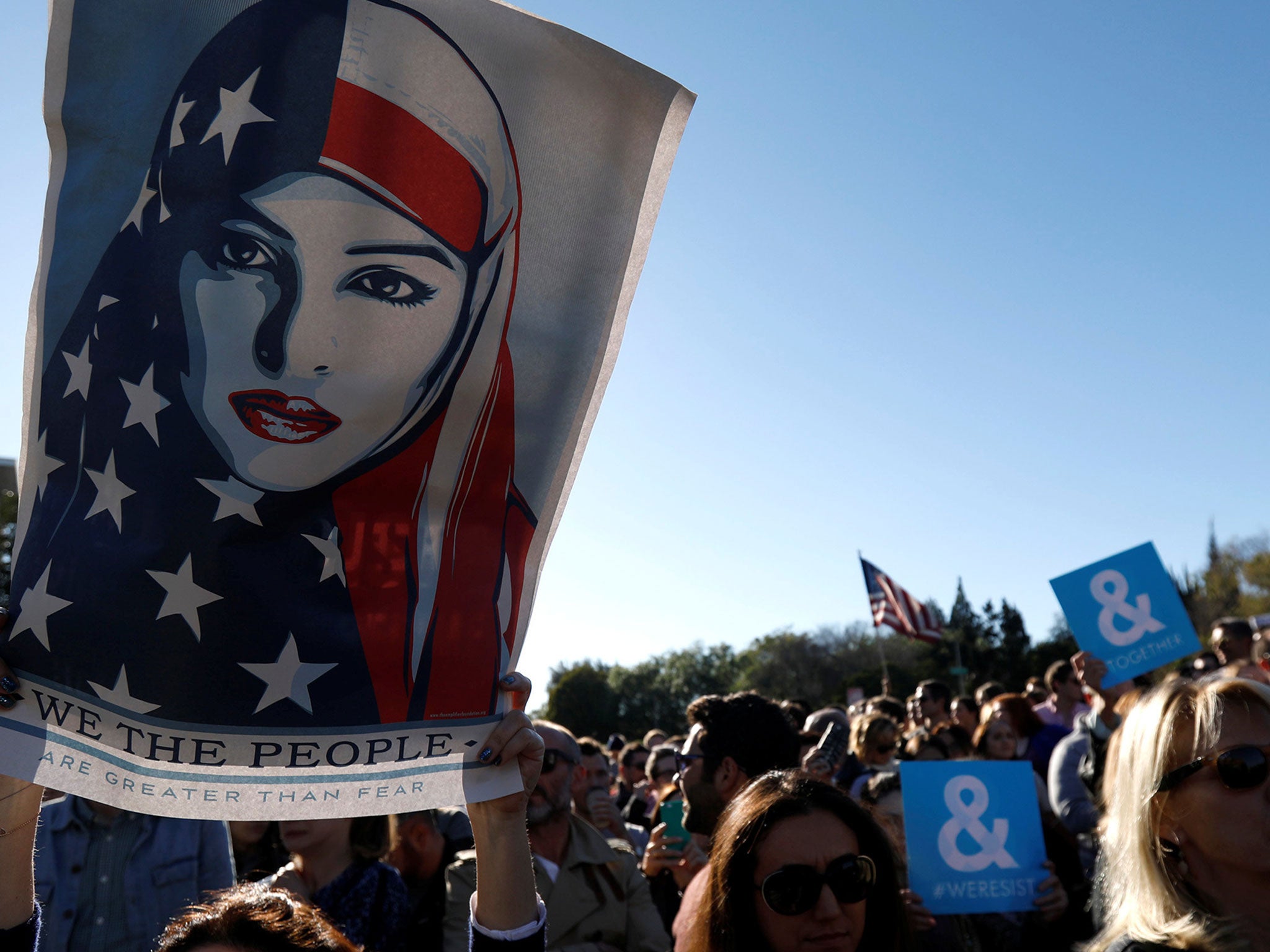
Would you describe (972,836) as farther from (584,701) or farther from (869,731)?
(584,701)

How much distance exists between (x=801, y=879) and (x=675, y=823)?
64.0 inches

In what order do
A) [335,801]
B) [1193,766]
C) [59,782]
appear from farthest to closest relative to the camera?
[1193,766], [335,801], [59,782]

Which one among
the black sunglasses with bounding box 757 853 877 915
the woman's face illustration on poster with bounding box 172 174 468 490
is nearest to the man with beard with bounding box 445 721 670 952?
the black sunglasses with bounding box 757 853 877 915

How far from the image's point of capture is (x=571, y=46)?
2.02 metres

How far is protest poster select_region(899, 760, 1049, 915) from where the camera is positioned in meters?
3.62

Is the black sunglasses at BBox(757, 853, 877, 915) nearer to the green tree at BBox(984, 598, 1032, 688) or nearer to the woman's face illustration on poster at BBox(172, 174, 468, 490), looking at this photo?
the woman's face illustration on poster at BBox(172, 174, 468, 490)

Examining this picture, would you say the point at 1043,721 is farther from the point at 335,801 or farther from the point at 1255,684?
the point at 335,801

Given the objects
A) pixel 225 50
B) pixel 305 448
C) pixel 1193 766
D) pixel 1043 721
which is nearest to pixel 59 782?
pixel 305 448

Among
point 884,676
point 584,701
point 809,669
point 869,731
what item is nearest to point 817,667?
point 809,669

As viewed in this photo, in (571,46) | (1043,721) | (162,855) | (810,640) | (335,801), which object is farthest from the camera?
(810,640)

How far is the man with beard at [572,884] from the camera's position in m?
3.54

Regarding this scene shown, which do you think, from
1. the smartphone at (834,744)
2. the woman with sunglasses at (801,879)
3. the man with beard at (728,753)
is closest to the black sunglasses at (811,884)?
the woman with sunglasses at (801,879)

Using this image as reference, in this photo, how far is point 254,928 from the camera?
1.90 m

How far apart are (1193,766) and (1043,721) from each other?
16.8ft
